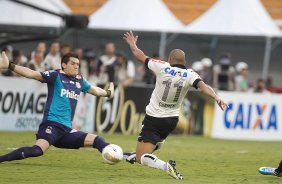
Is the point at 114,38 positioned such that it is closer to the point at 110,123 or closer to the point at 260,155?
the point at 110,123

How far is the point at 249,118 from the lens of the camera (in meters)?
27.2

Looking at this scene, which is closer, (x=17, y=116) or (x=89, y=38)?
(x=17, y=116)

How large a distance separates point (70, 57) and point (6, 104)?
9238 mm

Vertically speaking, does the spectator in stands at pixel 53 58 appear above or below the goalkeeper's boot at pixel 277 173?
above

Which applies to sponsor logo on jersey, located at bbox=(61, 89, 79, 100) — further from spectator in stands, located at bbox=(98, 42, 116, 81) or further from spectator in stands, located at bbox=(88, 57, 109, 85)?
spectator in stands, located at bbox=(98, 42, 116, 81)

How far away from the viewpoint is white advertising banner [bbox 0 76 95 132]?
24.3 meters

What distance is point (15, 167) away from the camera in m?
15.1

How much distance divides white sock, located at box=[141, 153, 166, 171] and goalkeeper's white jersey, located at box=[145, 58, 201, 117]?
0.99 meters

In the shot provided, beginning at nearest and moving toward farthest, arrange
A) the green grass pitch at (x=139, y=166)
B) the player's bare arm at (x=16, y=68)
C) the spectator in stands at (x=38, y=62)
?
the green grass pitch at (x=139, y=166), the player's bare arm at (x=16, y=68), the spectator in stands at (x=38, y=62)

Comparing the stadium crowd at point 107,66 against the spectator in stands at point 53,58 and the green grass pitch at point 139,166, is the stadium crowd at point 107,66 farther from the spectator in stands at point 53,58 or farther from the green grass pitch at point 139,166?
the green grass pitch at point 139,166

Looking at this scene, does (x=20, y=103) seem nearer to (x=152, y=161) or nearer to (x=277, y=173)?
(x=152, y=161)

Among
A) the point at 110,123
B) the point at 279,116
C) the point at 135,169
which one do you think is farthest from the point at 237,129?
the point at 135,169

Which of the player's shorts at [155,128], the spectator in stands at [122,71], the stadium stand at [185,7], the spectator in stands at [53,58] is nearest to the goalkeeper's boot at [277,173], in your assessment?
the player's shorts at [155,128]

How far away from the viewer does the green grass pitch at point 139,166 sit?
13.9 m
